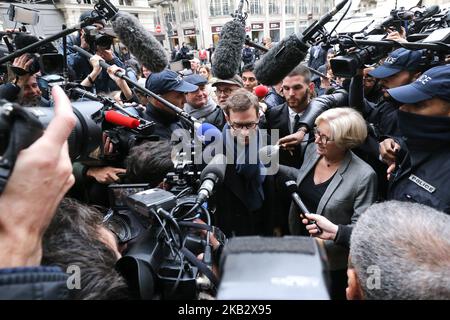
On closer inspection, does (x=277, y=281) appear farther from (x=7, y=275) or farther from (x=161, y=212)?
(x=161, y=212)

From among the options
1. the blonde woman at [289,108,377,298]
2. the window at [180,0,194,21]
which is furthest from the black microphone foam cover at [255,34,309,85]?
the window at [180,0,194,21]

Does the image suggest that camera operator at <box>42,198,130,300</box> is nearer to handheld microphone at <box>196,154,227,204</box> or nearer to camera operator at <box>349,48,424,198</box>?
handheld microphone at <box>196,154,227,204</box>

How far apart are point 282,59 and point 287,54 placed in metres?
0.04

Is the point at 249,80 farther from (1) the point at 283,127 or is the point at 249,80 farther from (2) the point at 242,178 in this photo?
(2) the point at 242,178

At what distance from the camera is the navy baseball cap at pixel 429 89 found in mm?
1501

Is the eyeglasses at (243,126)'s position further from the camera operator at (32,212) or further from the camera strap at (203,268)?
the camera operator at (32,212)

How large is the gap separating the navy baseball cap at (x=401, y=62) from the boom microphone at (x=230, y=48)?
3.68 ft

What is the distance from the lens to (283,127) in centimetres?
266

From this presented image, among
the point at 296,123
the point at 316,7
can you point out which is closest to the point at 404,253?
the point at 296,123

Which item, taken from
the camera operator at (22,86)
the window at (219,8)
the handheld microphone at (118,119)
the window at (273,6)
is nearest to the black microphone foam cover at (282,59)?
the handheld microphone at (118,119)

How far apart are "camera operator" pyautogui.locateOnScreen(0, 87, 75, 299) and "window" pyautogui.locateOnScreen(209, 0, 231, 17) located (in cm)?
3271
